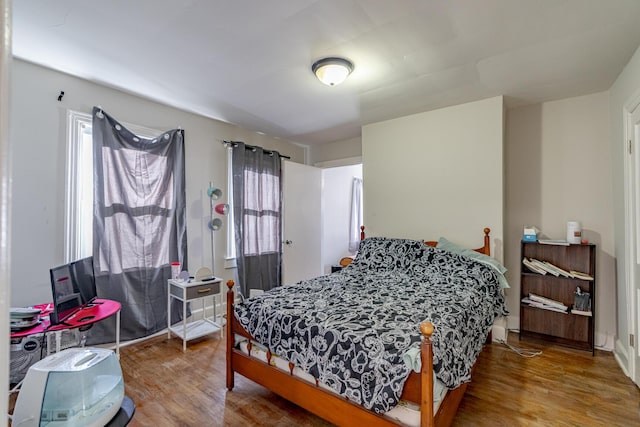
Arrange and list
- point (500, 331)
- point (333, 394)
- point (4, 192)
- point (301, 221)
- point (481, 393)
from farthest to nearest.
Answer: point (301, 221)
point (500, 331)
point (481, 393)
point (333, 394)
point (4, 192)

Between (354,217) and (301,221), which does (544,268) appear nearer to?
(301,221)

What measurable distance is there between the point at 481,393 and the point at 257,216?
313 centimetres

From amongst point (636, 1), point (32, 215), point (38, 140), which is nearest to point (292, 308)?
point (32, 215)

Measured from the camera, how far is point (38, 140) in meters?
2.54

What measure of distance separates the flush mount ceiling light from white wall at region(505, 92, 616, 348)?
2.21m

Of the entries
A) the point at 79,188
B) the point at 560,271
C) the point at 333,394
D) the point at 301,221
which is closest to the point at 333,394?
the point at 333,394

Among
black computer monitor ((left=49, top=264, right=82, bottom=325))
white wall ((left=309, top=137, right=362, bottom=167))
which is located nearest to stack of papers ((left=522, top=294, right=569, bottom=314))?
white wall ((left=309, top=137, right=362, bottom=167))

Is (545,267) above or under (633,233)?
under

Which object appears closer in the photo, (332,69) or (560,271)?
(332,69)

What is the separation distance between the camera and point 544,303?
3002mm

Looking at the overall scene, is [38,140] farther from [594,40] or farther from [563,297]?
[563,297]

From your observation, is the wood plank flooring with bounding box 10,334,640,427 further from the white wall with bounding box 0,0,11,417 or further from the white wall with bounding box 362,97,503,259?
the white wall with bounding box 0,0,11,417

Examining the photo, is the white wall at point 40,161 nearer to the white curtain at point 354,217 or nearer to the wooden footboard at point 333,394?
the wooden footboard at point 333,394

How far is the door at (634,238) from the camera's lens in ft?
7.48
